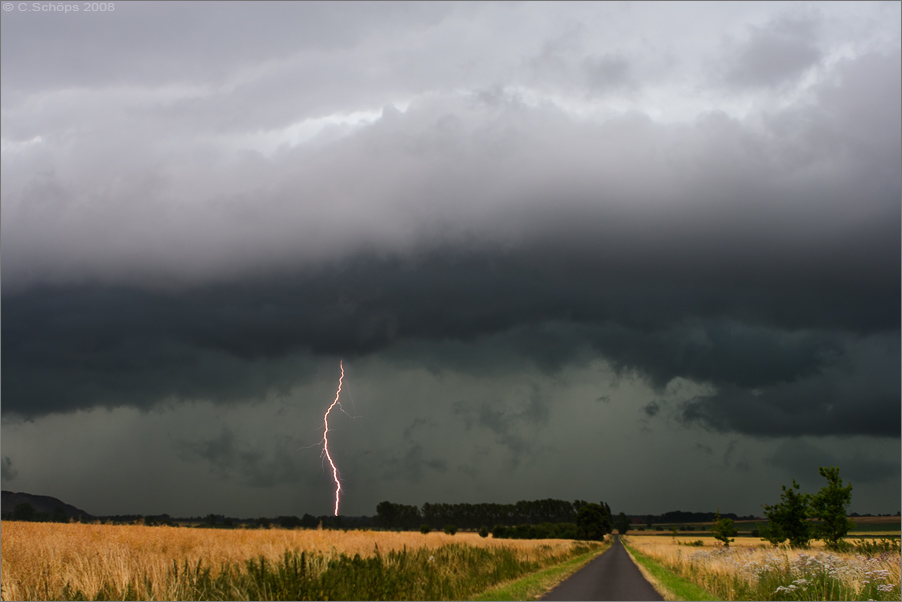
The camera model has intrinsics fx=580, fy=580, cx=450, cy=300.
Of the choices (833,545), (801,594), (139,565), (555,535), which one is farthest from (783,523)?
(555,535)

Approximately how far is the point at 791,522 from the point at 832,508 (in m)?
9.47

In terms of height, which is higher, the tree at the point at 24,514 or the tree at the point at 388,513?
the tree at the point at 24,514

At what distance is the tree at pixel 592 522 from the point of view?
156125 millimetres

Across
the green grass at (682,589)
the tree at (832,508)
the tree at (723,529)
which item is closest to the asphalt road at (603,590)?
the green grass at (682,589)

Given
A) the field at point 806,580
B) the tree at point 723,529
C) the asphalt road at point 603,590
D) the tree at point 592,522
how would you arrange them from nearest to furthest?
1. the field at point 806,580
2. the asphalt road at point 603,590
3. the tree at point 723,529
4. the tree at point 592,522

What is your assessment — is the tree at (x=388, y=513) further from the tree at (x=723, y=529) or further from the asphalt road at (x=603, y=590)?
the asphalt road at (x=603, y=590)

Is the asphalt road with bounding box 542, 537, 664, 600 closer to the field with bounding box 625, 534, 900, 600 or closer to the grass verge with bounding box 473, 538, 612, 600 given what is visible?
the grass verge with bounding box 473, 538, 612, 600

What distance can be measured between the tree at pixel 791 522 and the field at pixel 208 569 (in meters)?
38.0

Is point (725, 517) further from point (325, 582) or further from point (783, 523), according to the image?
point (325, 582)

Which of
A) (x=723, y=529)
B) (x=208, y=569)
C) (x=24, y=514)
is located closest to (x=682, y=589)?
(x=208, y=569)

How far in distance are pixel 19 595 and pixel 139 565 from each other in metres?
2.53

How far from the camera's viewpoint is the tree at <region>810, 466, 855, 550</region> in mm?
41469

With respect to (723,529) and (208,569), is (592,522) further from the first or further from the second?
(208,569)

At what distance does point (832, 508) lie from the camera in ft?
138
